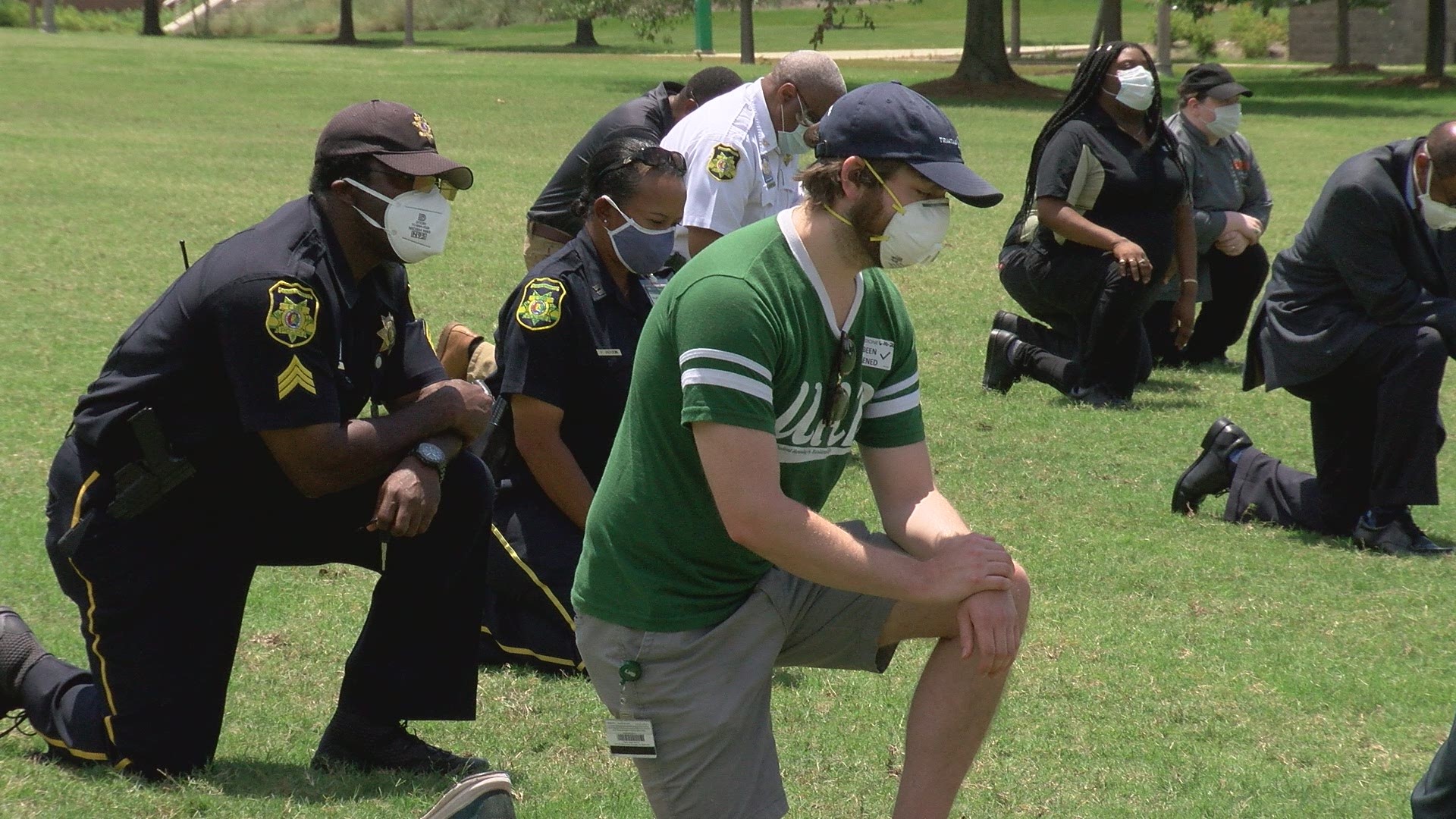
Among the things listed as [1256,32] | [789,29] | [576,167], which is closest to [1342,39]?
[1256,32]

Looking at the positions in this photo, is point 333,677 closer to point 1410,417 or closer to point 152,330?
point 152,330

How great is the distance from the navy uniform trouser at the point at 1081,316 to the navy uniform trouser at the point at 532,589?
4940 millimetres

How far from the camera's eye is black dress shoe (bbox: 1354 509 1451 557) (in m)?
6.88

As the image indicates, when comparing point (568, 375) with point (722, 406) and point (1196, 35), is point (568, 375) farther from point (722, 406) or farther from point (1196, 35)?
point (1196, 35)

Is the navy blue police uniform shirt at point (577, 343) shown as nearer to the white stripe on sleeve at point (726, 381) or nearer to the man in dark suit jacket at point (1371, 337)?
the white stripe on sleeve at point (726, 381)

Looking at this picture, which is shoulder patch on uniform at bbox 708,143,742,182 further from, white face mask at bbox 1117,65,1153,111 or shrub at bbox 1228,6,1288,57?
shrub at bbox 1228,6,1288,57

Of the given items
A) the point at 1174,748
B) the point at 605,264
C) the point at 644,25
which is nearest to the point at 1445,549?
the point at 1174,748

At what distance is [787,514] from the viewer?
3.06 metres

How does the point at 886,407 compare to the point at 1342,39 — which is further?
the point at 1342,39

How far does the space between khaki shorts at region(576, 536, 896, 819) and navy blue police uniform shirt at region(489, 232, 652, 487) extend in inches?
70.9

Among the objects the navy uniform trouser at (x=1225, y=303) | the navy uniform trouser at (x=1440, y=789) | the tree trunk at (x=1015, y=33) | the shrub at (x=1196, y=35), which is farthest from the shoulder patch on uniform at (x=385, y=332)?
the shrub at (x=1196, y=35)

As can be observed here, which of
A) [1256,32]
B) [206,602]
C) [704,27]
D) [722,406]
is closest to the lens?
[722,406]

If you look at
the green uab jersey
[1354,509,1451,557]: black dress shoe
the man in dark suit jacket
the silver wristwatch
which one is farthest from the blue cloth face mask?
[1354,509,1451,557]: black dress shoe

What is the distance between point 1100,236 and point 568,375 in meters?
4.90
